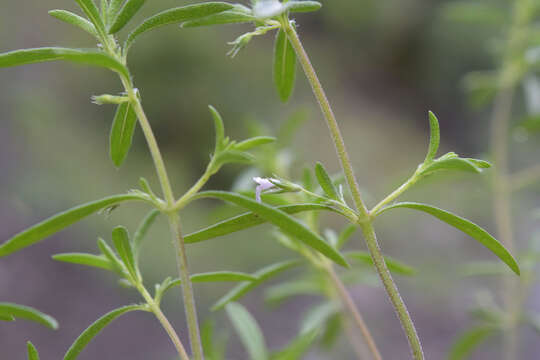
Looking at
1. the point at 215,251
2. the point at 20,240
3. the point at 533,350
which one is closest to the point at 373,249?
the point at 20,240

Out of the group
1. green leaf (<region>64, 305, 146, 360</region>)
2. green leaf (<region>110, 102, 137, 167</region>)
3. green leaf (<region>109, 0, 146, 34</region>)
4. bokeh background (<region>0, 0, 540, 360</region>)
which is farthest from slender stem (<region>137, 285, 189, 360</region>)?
bokeh background (<region>0, 0, 540, 360</region>)

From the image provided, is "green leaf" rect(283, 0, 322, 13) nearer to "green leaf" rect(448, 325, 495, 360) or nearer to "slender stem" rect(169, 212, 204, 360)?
"slender stem" rect(169, 212, 204, 360)

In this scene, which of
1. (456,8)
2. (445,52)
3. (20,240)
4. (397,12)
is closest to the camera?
(20,240)

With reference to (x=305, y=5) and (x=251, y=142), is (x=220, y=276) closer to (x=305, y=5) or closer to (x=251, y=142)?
(x=251, y=142)

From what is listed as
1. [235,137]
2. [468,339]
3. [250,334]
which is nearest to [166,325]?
[250,334]

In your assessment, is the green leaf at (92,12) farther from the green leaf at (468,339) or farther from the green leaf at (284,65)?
the green leaf at (468,339)

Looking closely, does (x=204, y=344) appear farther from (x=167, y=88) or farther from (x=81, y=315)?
(x=167, y=88)
